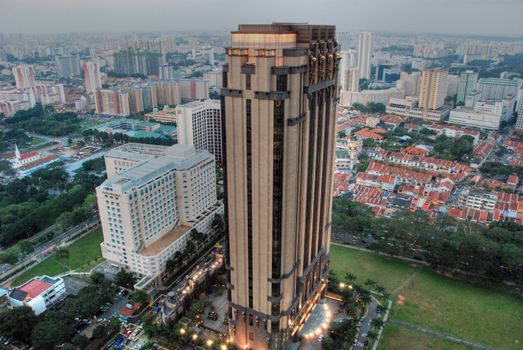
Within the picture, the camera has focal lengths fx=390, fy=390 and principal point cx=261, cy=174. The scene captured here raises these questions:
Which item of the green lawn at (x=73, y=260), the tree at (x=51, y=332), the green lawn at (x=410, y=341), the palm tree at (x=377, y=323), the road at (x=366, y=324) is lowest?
the green lawn at (x=410, y=341)

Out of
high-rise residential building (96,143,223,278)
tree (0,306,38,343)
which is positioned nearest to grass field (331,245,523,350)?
high-rise residential building (96,143,223,278)

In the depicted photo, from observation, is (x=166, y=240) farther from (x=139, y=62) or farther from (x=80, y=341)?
(x=139, y=62)

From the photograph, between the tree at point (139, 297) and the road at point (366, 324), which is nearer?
the road at point (366, 324)

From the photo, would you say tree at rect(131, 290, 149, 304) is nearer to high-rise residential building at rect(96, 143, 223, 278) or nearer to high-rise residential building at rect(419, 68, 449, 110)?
high-rise residential building at rect(96, 143, 223, 278)

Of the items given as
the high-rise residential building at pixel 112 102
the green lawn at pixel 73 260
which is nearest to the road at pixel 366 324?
the green lawn at pixel 73 260

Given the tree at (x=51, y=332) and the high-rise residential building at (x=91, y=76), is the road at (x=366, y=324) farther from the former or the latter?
the high-rise residential building at (x=91, y=76)

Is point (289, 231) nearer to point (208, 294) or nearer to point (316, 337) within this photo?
point (316, 337)
